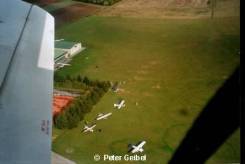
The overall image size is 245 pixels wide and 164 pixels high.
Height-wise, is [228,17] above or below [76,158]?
above

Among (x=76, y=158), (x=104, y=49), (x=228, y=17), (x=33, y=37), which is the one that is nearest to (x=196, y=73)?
(x=228, y=17)

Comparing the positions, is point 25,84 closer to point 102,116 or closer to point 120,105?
point 102,116

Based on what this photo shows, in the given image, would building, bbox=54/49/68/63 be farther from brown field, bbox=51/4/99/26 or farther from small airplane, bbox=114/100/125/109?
small airplane, bbox=114/100/125/109

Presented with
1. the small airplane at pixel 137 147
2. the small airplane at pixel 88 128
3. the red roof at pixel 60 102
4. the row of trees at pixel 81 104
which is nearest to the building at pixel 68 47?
the row of trees at pixel 81 104

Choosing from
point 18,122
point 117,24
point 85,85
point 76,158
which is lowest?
point 76,158

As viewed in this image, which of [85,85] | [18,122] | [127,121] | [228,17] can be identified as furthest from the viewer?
[228,17]

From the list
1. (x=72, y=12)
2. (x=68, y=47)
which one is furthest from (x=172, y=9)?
(x=68, y=47)

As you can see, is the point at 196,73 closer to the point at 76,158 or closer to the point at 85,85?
the point at 85,85
